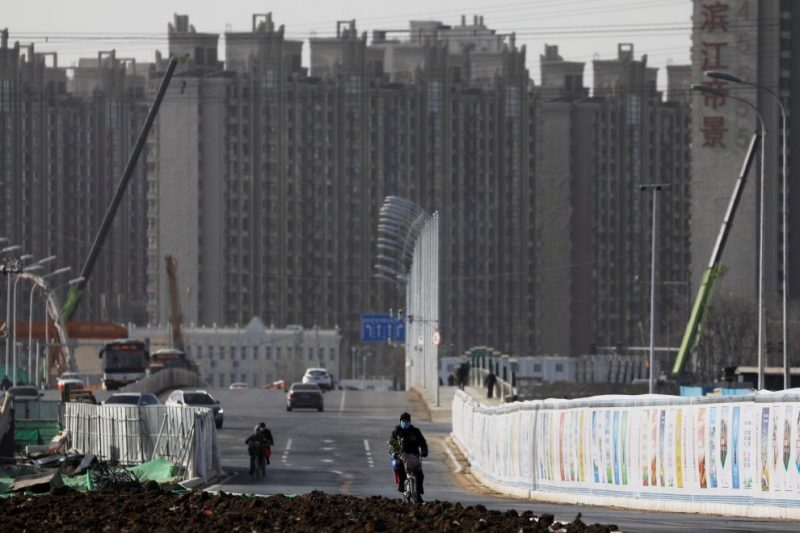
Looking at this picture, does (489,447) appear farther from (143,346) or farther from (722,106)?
(722,106)

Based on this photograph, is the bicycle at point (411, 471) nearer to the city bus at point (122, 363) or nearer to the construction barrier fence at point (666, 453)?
the construction barrier fence at point (666, 453)

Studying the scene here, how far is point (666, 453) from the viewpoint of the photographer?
30.1 meters

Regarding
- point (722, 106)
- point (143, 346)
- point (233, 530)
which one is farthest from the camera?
point (722, 106)

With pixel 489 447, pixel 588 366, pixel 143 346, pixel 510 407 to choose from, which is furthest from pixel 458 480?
pixel 588 366

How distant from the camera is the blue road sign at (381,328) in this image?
4712 inches

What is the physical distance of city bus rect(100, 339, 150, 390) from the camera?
10112 cm

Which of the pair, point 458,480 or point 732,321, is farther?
point 732,321

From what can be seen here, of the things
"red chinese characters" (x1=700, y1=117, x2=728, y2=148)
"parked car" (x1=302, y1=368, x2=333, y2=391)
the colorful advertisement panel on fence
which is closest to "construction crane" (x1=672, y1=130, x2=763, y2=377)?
"parked car" (x1=302, y1=368, x2=333, y2=391)

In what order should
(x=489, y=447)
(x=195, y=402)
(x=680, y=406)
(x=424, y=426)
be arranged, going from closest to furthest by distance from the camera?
(x=680, y=406)
(x=489, y=447)
(x=195, y=402)
(x=424, y=426)

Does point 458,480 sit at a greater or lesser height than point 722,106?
→ lesser

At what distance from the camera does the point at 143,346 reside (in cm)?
10288

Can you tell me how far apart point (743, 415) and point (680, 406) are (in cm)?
207

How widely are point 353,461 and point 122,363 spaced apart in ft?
159

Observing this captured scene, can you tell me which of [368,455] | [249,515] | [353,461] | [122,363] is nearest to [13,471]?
[353,461]
